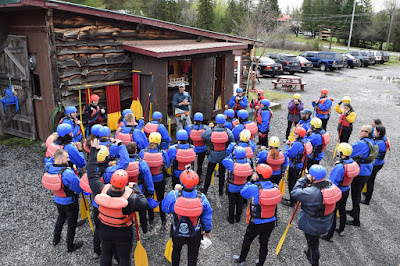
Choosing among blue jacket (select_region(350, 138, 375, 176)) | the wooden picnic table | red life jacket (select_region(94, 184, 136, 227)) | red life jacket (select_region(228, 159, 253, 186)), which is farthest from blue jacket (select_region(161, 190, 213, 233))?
the wooden picnic table

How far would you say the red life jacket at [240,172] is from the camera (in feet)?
18.4

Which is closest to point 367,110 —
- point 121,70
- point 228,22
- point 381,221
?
point 381,221

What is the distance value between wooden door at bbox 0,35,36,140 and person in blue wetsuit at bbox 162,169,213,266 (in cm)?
722

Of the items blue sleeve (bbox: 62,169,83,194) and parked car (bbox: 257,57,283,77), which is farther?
parked car (bbox: 257,57,283,77)

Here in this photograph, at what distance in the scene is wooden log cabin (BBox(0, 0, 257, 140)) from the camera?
27.3 ft

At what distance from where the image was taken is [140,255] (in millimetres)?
4762

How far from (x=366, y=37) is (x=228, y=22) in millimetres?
25068

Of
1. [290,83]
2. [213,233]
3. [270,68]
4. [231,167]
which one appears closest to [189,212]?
[231,167]

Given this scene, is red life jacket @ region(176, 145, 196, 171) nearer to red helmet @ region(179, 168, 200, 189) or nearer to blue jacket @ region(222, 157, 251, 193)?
blue jacket @ region(222, 157, 251, 193)

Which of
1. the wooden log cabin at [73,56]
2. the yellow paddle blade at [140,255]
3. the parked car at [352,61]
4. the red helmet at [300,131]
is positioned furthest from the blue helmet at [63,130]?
the parked car at [352,61]

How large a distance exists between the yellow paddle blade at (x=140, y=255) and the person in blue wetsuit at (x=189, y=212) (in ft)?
1.77

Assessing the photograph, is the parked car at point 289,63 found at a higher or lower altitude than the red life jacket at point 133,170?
higher

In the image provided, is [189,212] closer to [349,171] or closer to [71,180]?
[71,180]

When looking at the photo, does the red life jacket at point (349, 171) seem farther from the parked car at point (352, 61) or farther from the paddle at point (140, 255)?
the parked car at point (352, 61)
